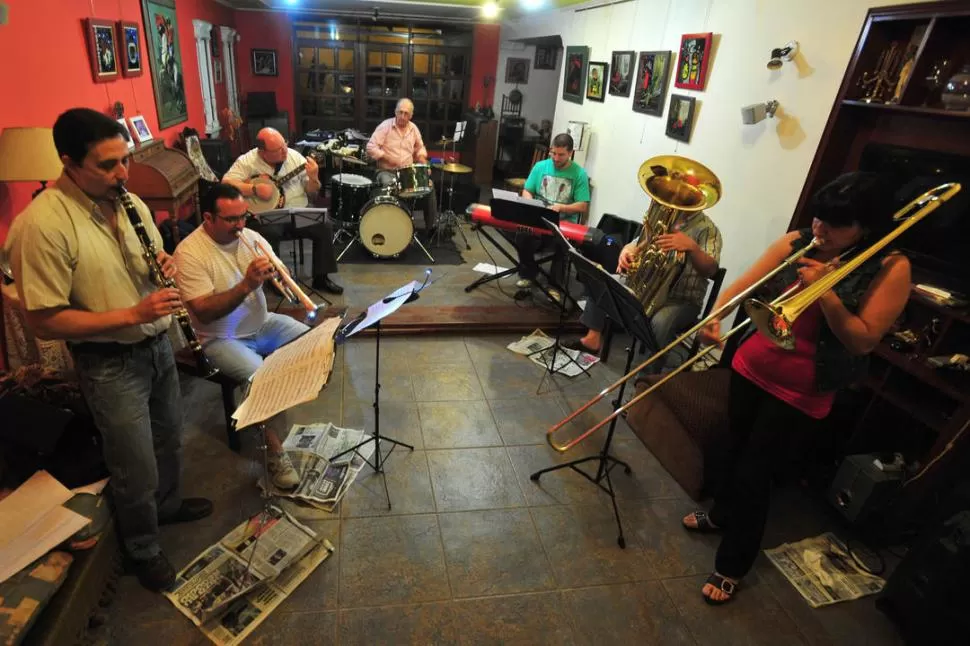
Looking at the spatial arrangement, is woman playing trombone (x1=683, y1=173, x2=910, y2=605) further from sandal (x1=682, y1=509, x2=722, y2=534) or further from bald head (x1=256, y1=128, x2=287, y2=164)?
bald head (x1=256, y1=128, x2=287, y2=164)

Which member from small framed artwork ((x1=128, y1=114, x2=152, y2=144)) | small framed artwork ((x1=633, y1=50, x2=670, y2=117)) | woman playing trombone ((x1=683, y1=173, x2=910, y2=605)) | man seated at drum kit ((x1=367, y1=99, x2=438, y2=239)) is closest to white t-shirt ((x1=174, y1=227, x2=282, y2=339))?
woman playing trombone ((x1=683, y1=173, x2=910, y2=605))

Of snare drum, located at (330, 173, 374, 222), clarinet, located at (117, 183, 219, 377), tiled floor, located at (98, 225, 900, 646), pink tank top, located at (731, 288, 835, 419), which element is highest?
clarinet, located at (117, 183, 219, 377)

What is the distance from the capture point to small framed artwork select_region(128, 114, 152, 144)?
4.34 metres

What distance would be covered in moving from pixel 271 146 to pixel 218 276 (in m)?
2.03

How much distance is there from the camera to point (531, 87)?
32.4 ft

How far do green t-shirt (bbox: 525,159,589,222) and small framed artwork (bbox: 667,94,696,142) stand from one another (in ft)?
2.70

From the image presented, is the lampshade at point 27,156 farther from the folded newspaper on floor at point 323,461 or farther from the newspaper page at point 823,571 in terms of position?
the newspaper page at point 823,571

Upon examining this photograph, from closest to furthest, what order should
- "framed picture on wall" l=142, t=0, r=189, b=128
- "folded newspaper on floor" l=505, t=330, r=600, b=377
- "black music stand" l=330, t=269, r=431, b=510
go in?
"black music stand" l=330, t=269, r=431, b=510 < "folded newspaper on floor" l=505, t=330, r=600, b=377 < "framed picture on wall" l=142, t=0, r=189, b=128

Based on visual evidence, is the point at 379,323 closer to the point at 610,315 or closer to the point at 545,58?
the point at 610,315

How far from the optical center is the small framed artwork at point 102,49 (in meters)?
3.72

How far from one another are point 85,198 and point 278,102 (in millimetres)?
8762

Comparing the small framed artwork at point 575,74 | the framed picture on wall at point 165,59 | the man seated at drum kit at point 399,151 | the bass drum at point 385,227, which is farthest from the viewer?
the small framed artwork at point 575,74

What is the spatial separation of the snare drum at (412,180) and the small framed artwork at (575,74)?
232 cm

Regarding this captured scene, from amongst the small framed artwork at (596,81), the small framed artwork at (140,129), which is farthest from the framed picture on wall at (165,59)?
the small framed artwork at (596,81)
